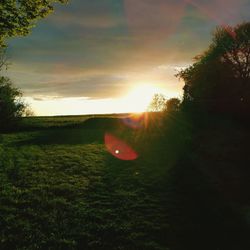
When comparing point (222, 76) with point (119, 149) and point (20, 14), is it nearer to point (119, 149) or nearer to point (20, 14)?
point (119, 149)

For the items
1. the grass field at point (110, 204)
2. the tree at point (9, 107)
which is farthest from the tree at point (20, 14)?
the tree at point (9, 107)

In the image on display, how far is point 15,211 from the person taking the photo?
19516 mm

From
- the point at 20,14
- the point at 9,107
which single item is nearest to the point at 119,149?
the point at 20,14

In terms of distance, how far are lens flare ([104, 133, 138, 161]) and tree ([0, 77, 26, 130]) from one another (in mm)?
23981

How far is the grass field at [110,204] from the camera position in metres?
16.8

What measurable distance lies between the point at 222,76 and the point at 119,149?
38057 millimetres

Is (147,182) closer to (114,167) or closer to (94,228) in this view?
(114,167)

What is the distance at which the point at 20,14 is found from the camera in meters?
29.5

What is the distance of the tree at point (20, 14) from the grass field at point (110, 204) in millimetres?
12138

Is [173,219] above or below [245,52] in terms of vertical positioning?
below

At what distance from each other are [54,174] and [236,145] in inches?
913

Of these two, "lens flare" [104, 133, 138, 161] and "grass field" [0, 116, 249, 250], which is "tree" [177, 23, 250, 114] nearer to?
"lens flare" [104, 133, 138, 161]

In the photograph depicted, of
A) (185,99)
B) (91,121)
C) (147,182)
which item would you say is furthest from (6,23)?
(185,99)

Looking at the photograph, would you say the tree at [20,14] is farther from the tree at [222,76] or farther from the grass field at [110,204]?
the tree at [222,76]
